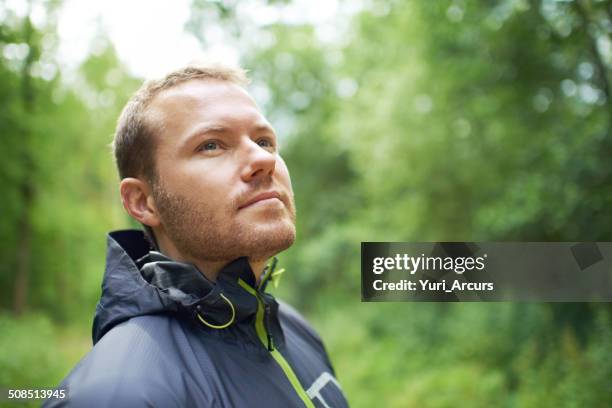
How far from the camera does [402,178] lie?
28.0 feet

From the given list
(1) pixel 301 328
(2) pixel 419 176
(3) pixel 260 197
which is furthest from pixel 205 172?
(2) pixel 419 176

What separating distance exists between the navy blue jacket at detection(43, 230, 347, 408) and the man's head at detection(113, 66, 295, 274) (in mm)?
83

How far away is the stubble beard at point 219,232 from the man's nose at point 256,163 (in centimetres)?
10

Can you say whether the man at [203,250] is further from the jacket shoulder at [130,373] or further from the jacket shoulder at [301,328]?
the jacket shoulder at [301,328]

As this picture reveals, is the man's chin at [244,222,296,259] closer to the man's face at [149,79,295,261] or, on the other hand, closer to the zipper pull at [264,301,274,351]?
the man's face at [149,79,295,261]

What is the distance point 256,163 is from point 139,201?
390mm

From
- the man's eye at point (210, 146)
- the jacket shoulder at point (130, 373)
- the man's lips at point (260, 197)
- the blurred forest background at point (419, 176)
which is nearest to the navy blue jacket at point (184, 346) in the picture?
the jacket shoulder at point (130, 373)

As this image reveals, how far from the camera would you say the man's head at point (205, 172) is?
1.34 metres

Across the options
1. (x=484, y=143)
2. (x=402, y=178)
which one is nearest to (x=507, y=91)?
(x=484, y=143)

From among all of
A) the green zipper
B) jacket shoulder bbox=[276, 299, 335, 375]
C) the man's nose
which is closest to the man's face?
the man's nose

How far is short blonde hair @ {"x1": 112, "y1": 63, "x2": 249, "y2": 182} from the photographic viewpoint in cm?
144

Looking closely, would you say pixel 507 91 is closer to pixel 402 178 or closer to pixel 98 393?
pixel 402 178

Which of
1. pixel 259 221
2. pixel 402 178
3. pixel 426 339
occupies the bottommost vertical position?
pixel 259 221

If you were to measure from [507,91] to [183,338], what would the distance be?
17.8 feet
